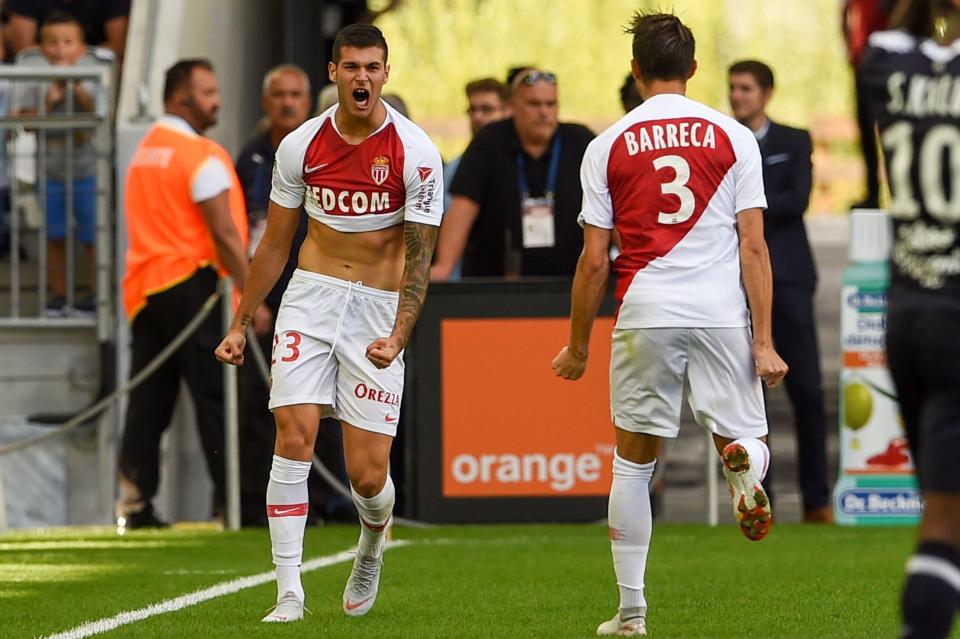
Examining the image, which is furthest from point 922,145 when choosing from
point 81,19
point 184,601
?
point 81,19

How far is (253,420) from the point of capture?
42.5 ft

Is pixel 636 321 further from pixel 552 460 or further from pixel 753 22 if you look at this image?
pixel 753 22

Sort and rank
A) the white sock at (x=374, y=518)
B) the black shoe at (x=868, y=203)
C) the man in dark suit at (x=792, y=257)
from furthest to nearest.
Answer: the man in dark suit at (x=792, y=257)
the white sock at (x=374, y=518)
the black shoe at (x=868, y=203)

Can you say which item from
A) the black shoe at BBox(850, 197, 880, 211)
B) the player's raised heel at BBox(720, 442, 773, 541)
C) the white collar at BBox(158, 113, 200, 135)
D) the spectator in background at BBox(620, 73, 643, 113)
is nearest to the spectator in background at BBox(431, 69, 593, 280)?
the spectator in background at BBox(620, 73, 643, 113)

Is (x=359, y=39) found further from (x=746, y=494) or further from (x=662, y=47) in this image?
(x=746, y=494)

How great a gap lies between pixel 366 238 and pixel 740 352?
160 cm

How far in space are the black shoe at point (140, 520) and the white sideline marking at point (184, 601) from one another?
7.72 ft

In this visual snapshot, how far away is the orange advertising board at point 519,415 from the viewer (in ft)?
40.3

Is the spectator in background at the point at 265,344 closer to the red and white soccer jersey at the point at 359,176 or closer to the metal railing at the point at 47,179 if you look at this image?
the metal railing at the point at 47,179

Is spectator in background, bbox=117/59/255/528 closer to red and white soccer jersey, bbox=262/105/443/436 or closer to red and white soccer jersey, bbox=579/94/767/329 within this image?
red and white soccer jersey, bbox=262/105/443/436

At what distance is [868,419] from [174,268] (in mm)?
4341

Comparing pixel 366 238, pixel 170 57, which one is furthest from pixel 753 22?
pixel 366 238

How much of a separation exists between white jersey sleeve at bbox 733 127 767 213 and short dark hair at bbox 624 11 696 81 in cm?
32

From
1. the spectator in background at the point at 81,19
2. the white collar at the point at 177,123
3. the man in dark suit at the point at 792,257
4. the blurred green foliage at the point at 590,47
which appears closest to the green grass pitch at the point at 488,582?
the man in dark suit at the point at 792,257
